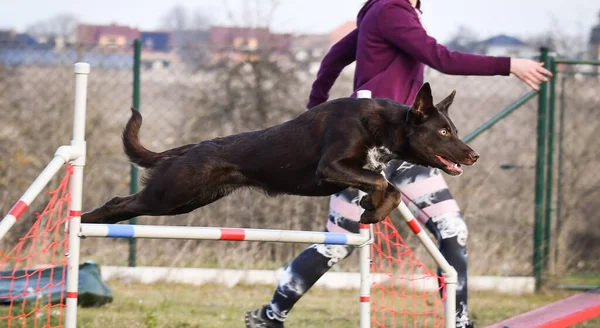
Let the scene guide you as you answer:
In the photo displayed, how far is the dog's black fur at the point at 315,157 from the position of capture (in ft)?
11.2

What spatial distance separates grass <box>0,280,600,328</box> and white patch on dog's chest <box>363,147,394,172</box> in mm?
1802

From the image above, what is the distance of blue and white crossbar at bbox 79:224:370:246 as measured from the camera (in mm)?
3305

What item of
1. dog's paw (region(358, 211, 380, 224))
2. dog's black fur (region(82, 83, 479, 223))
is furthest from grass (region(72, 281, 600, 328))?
dog's paw (region(358, 211, 380, 224))

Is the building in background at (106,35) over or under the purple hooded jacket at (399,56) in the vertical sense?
over

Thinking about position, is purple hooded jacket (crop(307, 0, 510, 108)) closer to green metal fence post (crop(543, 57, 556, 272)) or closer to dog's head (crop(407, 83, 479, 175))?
dog's head (crop(407, 83, 479, 175))

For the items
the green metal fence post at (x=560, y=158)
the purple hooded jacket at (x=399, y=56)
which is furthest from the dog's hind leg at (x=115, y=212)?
the green metal fence post at (x=560, y=158)

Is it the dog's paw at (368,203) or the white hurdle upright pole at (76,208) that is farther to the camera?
the dog's paw at (368,203)

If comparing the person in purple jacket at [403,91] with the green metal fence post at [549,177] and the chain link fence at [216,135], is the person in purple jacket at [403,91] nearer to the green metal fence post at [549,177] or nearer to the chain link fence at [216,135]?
the chain link fence at [216,135]

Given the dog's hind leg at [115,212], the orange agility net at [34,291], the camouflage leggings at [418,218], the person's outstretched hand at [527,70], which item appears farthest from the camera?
the orange agility net at [34,291]

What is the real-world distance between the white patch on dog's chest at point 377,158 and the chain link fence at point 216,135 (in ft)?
12.4

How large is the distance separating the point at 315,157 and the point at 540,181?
13.9 ft

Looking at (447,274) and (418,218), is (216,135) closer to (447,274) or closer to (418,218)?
(418,218)

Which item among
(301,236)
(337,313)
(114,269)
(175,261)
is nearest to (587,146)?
(337,313)

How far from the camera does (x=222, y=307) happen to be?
19.2 ft
